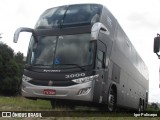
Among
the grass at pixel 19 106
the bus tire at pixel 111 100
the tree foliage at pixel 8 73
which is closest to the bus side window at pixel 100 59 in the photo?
the bus tire at pixel 111 100

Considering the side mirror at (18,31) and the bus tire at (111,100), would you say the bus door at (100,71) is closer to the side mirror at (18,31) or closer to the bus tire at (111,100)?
the bus tire at (111,100)

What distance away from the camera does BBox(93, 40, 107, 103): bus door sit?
474 inches

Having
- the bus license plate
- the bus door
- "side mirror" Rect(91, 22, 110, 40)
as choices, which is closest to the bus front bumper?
the bus license plate

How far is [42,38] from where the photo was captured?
12.9m

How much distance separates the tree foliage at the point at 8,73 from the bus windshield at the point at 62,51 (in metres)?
40.7

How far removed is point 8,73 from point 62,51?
4392cm

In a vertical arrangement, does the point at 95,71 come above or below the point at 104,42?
below

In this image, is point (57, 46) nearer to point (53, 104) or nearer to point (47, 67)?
point (47, 67)

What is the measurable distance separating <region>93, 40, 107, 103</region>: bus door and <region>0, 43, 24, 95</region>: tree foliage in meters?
41.3

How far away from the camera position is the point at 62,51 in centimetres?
1231

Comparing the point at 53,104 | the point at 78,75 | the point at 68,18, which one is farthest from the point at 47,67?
the point at 53,104

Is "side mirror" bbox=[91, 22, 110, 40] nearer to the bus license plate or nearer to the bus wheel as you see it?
the bus license plate

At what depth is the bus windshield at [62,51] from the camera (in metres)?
12.0

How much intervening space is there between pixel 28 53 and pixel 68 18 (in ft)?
6.51
